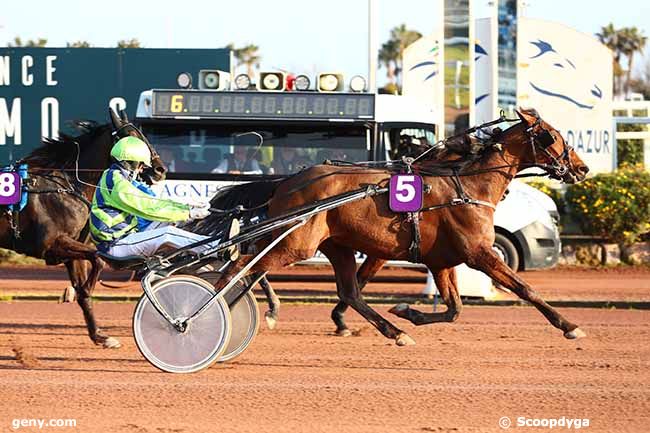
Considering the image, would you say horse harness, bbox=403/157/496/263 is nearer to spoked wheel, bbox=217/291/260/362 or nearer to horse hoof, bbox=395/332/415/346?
A: horse hoof, bbox=395/332/415/346

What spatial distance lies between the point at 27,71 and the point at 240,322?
34.1 ft

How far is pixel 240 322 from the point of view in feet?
27.6

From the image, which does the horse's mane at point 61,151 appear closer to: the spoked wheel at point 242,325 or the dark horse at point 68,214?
the dark horse at point 68,214

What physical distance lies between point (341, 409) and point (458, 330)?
3722 millimetres

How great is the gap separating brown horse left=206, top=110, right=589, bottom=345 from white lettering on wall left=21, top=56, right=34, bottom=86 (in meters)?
9.91

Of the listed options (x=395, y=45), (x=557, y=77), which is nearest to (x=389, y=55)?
(x=395, y=45)

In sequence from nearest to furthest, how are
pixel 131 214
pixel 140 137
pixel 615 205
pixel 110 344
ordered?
pixel 131 214 < pixel 110 344 < pixel 140 137 < pixel 615 205

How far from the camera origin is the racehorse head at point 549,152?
8703 millimetres

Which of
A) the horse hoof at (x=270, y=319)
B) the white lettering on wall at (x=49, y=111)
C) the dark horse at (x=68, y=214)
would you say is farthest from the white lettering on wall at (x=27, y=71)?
the horse hoof at (x=270, y=319)

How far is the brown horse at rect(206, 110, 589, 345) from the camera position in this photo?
833cm

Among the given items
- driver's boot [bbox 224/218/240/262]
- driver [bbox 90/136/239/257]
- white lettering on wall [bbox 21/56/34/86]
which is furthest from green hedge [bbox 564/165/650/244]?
driver [bbox 90/136/239/257]

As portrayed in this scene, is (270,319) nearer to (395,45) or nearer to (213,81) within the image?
(213,81)

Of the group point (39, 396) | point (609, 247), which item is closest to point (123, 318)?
point (39, 396)

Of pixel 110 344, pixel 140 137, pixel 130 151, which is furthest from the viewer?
pixel 140 137
